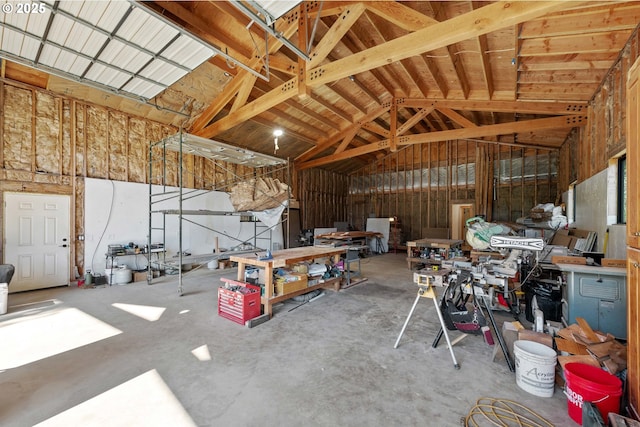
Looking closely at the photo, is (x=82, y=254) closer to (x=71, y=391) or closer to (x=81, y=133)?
(x=81, y=133)

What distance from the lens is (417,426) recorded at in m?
1.95

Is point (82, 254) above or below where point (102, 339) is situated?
above

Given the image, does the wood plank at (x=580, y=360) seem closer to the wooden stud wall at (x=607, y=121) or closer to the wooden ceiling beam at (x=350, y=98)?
the wooden stud wall at (x=607, y=121)

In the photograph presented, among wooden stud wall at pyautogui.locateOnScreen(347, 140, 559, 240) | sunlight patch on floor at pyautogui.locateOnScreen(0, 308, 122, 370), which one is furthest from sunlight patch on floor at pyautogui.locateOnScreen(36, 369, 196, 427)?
wooden stud wall at pyautogui.locateOnScreen(347, 140, 559, 240)

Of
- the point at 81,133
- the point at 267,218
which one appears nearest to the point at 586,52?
the point at 267,218

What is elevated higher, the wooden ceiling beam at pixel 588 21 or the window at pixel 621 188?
the wooden ceiling beam at pixel 588 21

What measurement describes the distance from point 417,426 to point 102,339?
378 centimetres

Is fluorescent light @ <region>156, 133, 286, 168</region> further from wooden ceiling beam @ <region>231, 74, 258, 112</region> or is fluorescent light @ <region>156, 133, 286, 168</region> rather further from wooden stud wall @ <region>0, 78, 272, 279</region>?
wooden ceiling beam @ <region>231, 74, 258, 112</region>

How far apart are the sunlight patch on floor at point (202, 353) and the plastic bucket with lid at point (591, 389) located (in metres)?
3.33

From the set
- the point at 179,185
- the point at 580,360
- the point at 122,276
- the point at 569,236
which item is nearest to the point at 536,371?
the point at 580,360

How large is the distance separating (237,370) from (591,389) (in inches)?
116

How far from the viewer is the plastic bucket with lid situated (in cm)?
188

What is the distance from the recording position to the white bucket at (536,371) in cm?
229

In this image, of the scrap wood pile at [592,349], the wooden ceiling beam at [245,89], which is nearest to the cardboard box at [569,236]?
the scrap wood pile at [592,349]
